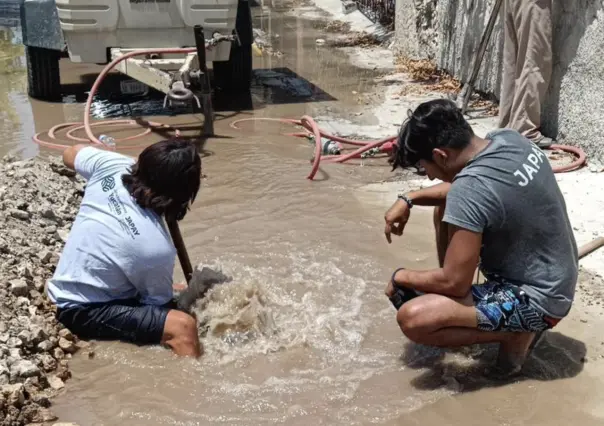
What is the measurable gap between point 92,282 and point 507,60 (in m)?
5.06

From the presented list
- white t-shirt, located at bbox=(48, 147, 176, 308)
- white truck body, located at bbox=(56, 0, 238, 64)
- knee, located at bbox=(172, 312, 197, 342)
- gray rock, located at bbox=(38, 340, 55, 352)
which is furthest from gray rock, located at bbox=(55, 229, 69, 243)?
white truck body, located at bbox=(56, 0, 238, 64)

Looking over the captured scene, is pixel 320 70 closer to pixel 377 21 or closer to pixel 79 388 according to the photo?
pixel 377 21

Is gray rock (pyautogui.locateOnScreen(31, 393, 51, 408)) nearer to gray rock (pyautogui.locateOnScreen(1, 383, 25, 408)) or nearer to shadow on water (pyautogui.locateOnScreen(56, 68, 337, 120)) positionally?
gray rock (pyautogui.locateOnScreen(1, 383, 25, 408))

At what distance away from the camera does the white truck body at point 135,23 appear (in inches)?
292

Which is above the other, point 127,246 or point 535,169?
point 535,169

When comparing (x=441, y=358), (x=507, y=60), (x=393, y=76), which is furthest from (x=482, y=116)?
(x=441, y=358)

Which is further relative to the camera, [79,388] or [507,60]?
[507,60]

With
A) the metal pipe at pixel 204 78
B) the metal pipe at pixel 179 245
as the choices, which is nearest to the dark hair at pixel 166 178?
the metal pipe at pixel 179 245

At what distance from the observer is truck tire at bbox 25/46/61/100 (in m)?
8.64

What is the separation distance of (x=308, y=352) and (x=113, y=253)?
3.67 feet

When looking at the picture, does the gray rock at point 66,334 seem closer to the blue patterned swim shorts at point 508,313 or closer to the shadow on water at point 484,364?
the shadow on water at point 484,364

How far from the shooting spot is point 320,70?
1130 cm

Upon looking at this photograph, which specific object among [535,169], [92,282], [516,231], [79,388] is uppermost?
[535,169]

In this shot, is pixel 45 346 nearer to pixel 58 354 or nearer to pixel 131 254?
pixel 58 354
